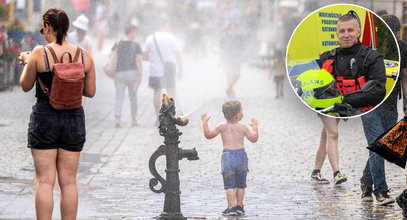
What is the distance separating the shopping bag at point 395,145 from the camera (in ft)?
32.0

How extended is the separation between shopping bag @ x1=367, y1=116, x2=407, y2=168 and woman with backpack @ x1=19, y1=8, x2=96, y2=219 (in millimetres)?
2814

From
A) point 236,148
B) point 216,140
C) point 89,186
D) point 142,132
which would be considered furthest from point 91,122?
point 236,148

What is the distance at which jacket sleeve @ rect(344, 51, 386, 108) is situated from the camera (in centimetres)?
1005

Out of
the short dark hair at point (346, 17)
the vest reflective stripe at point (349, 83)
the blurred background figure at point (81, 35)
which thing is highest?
the short dark hair at point (346, 17)

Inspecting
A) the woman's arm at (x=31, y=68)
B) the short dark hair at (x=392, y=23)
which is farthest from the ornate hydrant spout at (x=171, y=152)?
the short dark hair at (x=392, y=23)

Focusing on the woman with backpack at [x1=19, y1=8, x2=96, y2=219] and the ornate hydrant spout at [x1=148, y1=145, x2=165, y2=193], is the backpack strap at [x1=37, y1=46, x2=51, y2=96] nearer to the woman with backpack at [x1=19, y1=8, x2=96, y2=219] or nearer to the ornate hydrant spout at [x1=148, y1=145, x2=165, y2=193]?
the woman with backpack at [x1=19, y1=8, x2=96, y2=219]

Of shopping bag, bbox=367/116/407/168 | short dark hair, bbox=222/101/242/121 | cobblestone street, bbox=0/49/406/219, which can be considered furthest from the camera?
cobblestone street, bbox=0/49/406/219

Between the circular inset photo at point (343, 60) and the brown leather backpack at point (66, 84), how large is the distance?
2792 millimetres

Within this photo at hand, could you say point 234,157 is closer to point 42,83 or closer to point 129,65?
point 42,83

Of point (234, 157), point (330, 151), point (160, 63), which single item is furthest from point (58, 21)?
point (160, 63)

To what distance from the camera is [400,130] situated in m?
9.78

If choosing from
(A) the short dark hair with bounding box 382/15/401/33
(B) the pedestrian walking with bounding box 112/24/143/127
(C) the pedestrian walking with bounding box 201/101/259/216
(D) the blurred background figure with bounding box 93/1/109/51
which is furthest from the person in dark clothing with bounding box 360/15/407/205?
(D) the blurred background figure with bounding box 93/1/109/51

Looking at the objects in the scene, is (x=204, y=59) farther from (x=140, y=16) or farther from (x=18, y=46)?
(x=18, y=46)

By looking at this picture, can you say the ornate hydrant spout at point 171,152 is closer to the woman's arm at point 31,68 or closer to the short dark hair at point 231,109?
the short dark hair at point 231,109
